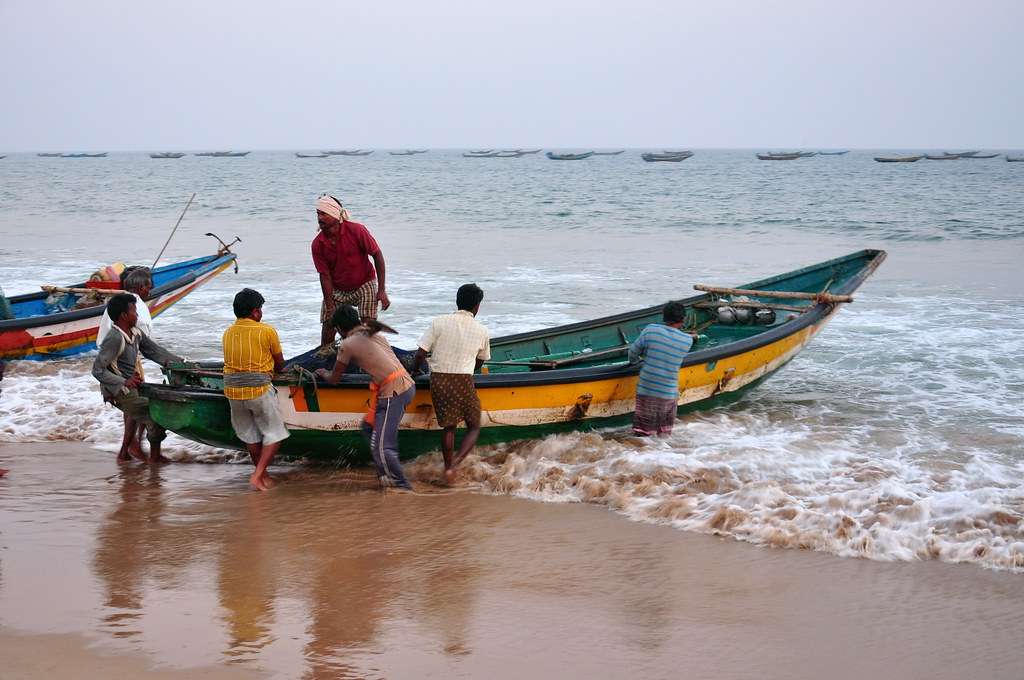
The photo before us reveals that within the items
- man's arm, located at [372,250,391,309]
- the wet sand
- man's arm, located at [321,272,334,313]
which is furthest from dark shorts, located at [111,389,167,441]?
man's arm, located at [372,250,391,309]

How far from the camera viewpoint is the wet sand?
4.01 m

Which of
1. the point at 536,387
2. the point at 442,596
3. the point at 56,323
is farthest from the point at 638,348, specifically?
the point at 56,323

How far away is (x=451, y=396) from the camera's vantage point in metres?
6.35

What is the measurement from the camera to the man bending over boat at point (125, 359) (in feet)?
21.0

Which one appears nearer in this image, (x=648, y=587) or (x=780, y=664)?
(x=780, y=664)

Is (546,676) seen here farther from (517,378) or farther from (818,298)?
(818,298)

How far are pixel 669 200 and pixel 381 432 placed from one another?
38.6 meters

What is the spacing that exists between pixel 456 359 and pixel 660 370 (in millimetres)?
1702

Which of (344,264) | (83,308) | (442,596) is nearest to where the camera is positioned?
(442,596)

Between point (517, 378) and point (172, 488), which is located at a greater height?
point (517, 378)

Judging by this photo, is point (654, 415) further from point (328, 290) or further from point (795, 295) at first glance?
point (795, 295)

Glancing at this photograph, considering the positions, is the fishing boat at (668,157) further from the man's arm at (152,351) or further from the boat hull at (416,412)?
the man's arm at (152,351)

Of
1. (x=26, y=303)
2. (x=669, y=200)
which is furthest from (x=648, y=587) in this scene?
(x=669, y=200)

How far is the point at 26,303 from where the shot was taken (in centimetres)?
1128
